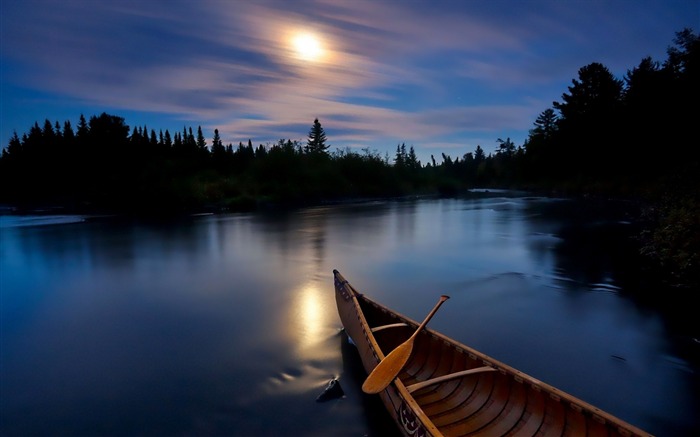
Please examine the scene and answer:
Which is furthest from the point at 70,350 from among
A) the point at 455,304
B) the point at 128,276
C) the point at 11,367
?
the point at 455,304

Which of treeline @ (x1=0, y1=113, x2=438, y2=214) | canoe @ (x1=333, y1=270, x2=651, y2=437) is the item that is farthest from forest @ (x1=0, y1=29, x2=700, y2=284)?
canoe @ (x1=333, y1=270, x2=651, y2=437)

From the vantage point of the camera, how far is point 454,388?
466 centimetres

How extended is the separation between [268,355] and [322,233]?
56.0ft

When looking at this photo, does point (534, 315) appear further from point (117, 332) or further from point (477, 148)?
point (477, 148)

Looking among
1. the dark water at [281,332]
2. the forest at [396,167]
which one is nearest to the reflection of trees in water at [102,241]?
the dark water at [281,332]

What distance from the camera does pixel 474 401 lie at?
4.34m

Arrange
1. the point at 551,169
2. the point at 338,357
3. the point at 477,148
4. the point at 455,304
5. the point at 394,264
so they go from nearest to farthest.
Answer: the point at 338,357 < the point at 455,304 < the point at 394,264 < the point at 551,169 < the point at 477,148

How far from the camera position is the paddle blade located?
4104 mm

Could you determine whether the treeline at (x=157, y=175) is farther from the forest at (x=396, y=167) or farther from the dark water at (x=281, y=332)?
the dark water at (x=281, y=332)

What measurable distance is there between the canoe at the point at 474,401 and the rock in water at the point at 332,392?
2.14ft

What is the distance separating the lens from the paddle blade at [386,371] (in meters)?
4.10

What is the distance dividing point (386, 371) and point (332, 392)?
168cm

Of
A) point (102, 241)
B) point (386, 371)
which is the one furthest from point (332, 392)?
point (102, 241)

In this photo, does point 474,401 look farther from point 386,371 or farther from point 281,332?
point 281,332
